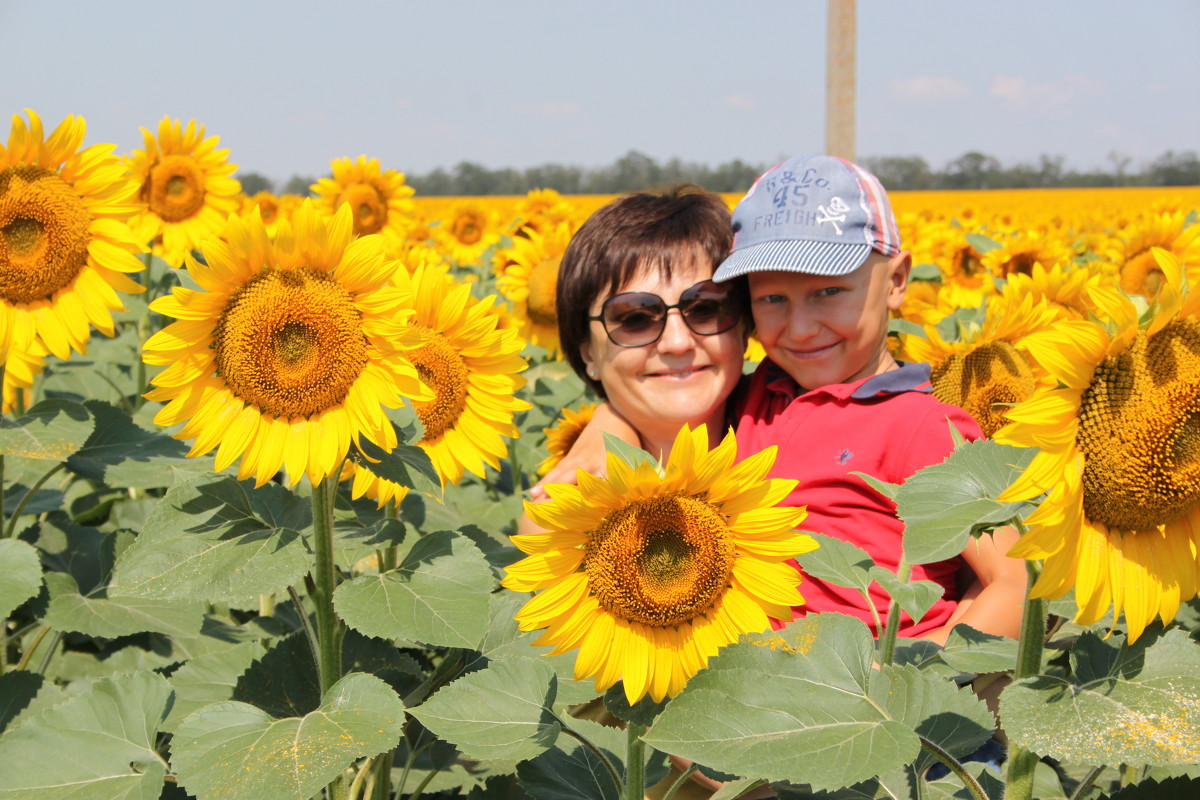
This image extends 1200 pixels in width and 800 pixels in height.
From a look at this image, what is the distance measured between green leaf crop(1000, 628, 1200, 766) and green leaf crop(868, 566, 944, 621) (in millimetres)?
170

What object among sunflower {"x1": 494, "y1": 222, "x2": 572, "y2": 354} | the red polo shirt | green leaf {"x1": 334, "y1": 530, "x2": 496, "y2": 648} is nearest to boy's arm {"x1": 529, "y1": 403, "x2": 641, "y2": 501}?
the red polo shirt

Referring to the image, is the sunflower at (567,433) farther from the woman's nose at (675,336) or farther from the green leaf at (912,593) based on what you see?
the green leaf at (912,593)

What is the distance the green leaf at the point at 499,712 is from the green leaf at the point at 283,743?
0.07 meters

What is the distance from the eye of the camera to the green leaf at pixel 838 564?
1609 mm

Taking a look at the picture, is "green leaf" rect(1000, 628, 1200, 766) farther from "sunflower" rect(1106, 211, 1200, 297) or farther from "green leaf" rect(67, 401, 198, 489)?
"sunflower" rect(1106, 211, 1200, 297)

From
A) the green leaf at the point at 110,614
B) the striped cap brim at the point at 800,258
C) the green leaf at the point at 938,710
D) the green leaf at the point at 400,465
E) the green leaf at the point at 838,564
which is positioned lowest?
the green leaf at the point at 110,614

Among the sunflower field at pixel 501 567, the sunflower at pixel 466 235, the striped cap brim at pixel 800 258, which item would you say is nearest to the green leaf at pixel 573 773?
the sunflower field at pixel 501 567

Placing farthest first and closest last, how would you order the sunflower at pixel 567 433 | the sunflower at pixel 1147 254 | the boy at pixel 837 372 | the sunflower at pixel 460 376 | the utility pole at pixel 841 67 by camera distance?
the utility pole at pixel 841 67
the sunflower at pixel 1147 254
the sunflower at pixel 567 433
the boy at pixel 837 372
the sunflower at pixel 460 376

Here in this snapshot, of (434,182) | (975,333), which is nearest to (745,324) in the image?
(975,333)

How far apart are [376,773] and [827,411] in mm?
1303

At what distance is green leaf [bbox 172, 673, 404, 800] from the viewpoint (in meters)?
1.53

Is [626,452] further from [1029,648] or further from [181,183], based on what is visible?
[181,183]

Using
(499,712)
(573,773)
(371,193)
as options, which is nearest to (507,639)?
(573,773)

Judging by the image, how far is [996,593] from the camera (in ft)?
6.77
